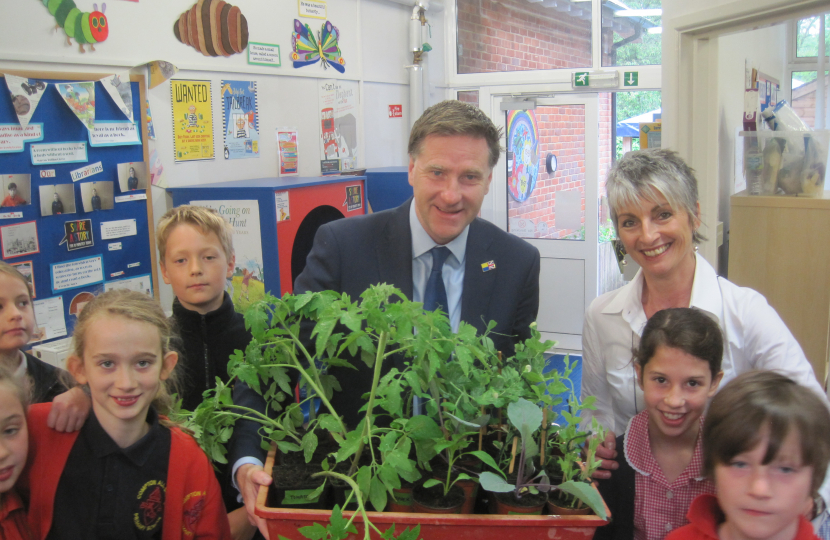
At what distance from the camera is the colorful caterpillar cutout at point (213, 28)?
3141 millimetres

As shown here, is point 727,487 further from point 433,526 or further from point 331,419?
point 331,419

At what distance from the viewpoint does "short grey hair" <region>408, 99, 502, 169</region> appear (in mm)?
1567

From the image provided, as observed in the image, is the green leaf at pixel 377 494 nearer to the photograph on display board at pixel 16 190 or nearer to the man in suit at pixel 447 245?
the man in suit at pixel 447 245

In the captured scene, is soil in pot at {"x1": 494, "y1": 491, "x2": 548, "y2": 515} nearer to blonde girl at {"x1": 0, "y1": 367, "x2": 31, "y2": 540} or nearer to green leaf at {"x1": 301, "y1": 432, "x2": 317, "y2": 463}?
green leaf at {"x1": 301, "y1": 432, "x2": 317, "y2": 463}

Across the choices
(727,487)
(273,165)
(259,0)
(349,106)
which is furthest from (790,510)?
(349,106)

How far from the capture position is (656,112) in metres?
5.68

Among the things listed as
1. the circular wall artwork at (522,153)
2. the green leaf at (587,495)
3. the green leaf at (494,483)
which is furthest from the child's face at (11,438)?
the circular wall artwork at (522,153)

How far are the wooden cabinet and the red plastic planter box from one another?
327 centimetres

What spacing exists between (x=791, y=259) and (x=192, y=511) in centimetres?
354

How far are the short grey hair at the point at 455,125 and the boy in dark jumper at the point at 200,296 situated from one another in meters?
0.70

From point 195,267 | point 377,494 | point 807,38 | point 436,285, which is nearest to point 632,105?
point 807,38

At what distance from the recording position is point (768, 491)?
992mm

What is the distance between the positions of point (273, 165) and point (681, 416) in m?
3.03

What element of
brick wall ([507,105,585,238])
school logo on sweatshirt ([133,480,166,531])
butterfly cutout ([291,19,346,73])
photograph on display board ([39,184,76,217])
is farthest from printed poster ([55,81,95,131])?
brick wall ([507,105,585,238])
